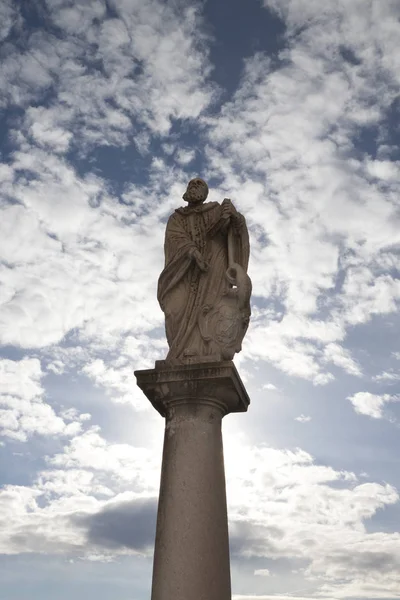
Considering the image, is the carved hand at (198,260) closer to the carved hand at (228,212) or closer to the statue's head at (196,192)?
the carved hand at (228,212)

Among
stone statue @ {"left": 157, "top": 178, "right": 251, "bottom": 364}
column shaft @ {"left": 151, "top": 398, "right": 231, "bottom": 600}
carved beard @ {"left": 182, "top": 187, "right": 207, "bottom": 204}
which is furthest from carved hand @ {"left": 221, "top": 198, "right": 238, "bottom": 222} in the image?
column shaft @ {"left": 151, "top": 398, "right": 231, "bottom": 600}

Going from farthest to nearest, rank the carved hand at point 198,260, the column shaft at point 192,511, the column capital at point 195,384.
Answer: the carved hand at point 198,260 → the column capital at point 195,384 → the column shaft at point 192,511

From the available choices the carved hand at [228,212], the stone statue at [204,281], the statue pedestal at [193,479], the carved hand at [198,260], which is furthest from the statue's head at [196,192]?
the statue pedestal at [193,479]

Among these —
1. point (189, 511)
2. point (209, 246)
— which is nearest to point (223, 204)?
point (209, 246)

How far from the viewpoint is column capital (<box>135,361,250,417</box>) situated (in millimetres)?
8508

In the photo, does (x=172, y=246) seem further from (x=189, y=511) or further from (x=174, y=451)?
(x=189, y=511)

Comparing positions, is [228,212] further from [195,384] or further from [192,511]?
[192,511]

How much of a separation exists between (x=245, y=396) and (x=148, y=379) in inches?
57.0

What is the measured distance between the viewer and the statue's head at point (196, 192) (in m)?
10.8

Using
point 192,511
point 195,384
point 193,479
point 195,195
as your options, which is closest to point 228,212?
point 195,195

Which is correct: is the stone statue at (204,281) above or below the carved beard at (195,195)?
below

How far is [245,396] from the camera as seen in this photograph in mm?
9016

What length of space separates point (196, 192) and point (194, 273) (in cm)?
167

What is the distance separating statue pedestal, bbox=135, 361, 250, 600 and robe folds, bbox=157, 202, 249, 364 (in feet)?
1.69
